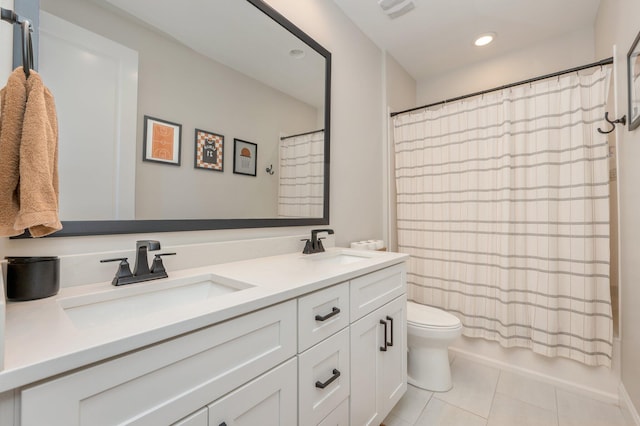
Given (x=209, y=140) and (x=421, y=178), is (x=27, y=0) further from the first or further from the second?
(x=421, y=178)

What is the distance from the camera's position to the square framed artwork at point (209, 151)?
3.86 feet

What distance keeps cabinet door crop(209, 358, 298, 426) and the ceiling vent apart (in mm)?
2177

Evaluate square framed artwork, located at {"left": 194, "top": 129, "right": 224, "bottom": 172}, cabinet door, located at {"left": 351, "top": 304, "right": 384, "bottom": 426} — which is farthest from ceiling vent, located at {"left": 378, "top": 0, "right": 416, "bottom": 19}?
cabinet door, located at {"left": 351, "top": 304, "right": 384, "bottom": 426}

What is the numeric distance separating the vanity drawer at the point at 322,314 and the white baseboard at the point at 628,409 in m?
1.52

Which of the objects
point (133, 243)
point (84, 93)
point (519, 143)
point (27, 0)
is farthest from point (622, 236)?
point (27, 0)

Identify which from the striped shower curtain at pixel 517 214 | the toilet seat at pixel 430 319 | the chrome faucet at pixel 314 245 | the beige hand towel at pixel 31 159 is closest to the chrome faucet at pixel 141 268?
the beige hand towel at pixel 31 159

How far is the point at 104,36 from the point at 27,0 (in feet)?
0.59

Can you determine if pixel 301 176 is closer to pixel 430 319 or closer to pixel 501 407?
pixel 430 319

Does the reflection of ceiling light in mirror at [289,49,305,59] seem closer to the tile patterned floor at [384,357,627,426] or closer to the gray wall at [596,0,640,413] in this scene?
the gray wall at [596,0,640,413]

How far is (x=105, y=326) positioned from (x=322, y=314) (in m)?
0.61

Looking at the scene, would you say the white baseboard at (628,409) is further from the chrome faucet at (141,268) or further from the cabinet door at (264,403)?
the chrome faucet at (141,268)

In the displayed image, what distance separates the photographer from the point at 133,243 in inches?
39.2

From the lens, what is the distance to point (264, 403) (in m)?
0.76

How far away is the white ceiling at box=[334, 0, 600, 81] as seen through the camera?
191 cm
